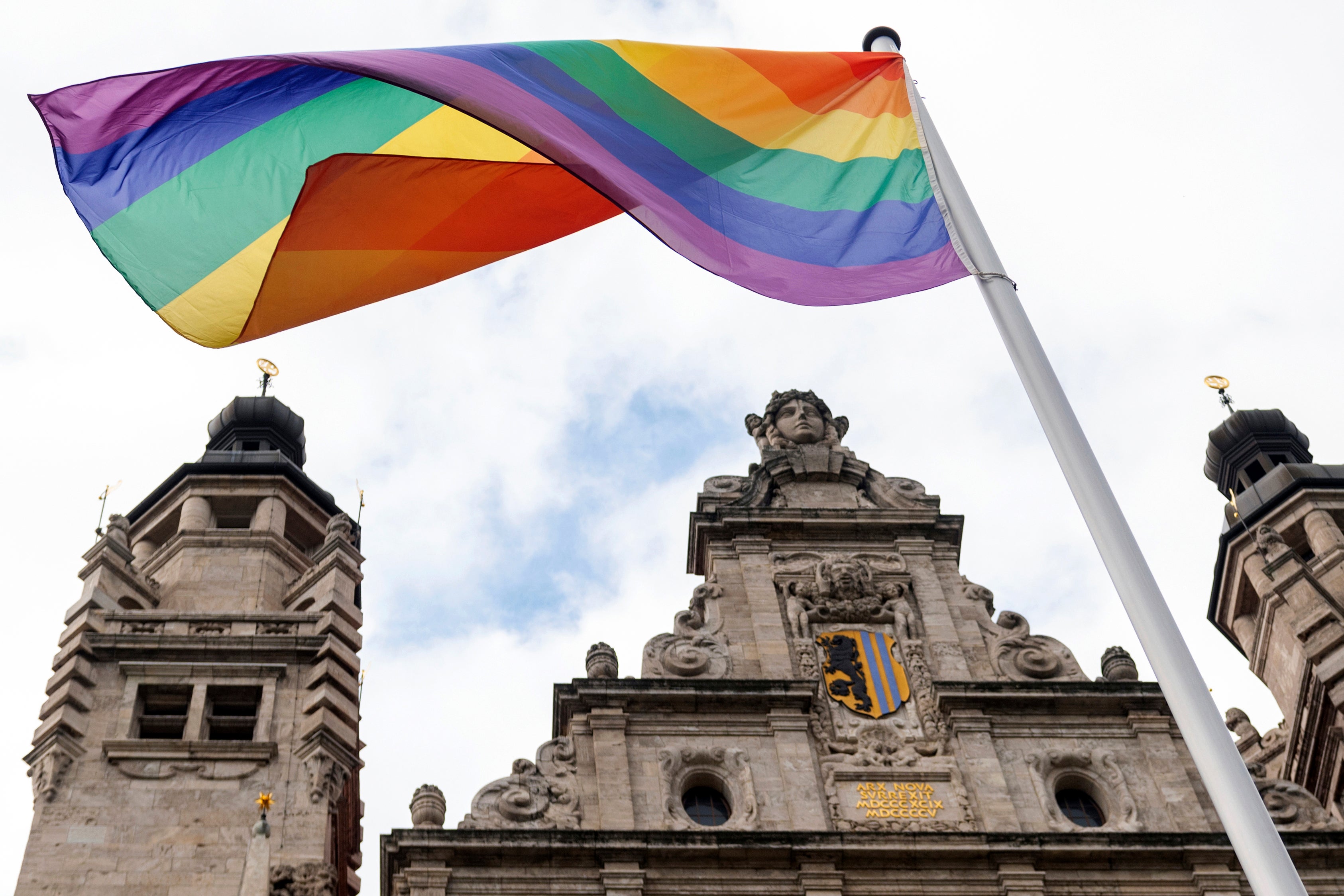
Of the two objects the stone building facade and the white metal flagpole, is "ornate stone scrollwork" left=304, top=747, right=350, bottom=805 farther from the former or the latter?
the white metal flagpole

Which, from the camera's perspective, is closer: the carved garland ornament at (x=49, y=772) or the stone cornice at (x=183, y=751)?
the carved garland ornament at (x=49, y=772)

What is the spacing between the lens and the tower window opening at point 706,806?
2084 cm

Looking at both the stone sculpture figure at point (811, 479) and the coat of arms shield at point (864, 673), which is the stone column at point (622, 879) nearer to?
the coat of arms shield at point (864, 673)

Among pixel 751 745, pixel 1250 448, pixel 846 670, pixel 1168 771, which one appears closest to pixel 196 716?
pixel 751 745

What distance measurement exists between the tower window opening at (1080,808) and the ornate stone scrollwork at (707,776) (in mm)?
3666

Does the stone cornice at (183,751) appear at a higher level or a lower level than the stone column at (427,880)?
higher

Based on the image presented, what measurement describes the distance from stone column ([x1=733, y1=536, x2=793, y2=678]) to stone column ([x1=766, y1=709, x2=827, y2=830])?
0.79 metres

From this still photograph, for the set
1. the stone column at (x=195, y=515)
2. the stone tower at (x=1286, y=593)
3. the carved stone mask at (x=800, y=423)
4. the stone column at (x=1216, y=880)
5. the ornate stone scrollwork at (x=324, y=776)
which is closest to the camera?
the stone column at (x=1216, y=880)

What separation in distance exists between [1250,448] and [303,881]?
21.1 metres

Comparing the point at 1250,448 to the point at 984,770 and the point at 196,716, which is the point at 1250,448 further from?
the point at 196,716

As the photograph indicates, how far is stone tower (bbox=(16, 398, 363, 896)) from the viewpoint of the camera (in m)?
20.9

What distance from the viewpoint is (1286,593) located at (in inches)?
1063

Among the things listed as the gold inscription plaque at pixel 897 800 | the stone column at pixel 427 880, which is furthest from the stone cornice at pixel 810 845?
the gold inscription plaque at pixel 897 800

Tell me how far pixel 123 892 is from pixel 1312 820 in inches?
A: 530
